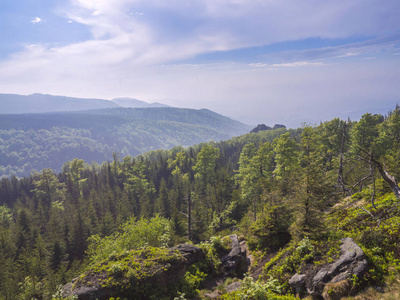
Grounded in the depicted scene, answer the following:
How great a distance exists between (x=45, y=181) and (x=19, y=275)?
46.4 metres

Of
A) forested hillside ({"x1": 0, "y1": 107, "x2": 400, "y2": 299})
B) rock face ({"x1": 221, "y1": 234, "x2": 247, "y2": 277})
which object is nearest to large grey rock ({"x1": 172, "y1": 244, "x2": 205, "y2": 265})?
forested hillside ({"x1": 0, "y1": 107, "x2": 400, "y2": 299})

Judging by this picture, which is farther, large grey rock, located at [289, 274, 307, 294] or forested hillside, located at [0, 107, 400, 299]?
forested hillside, located at [0, 107, 400, 299]

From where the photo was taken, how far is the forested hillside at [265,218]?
414 inches

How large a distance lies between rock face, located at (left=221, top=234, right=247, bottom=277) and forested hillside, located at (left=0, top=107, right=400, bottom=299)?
1.47 meters

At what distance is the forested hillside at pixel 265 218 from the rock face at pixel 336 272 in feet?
1.10

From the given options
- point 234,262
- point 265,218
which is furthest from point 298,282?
point 234,262

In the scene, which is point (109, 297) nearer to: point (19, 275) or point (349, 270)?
point (349, 270)

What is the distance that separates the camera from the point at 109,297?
11500 millimetres

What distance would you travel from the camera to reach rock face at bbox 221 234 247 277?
1655 cm

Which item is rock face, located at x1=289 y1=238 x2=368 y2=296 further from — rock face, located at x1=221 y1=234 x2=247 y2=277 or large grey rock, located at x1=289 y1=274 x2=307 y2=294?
rock face, located at x1=221 y1=234 x2=247 y2=277

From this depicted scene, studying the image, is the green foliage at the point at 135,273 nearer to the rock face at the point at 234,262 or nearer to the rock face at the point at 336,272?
the rock face at the point at 234,262

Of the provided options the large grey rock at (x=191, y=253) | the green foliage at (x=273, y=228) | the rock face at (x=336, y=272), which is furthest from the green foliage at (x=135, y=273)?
the rock face at (x=336, y=272)

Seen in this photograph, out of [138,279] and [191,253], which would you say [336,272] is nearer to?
[191,253]

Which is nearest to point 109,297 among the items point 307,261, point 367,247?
point 307,261
